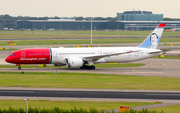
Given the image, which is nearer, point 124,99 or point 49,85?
point 124,99

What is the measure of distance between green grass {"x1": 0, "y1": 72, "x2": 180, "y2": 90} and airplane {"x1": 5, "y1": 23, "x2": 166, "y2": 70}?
8572 mm

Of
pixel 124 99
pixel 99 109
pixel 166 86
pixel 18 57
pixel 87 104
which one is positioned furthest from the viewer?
pixel 18 57

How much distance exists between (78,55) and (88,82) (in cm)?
1674

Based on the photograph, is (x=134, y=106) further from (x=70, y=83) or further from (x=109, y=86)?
(x=70, y=83)

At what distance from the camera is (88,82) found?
4209 cm

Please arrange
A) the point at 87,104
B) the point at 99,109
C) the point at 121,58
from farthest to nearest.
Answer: the point at 121,58 → the point at 87,104 → the point at 99,109

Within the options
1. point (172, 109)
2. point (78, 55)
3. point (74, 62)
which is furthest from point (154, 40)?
point (172, 109)

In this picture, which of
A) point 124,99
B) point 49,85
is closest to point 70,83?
point 49,85

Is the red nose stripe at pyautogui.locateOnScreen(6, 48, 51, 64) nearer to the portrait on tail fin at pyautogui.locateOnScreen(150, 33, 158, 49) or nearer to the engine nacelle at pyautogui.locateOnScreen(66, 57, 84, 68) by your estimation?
the engine nacelle at pyautogui.locateOnScreen(66, 57, 84, 68)

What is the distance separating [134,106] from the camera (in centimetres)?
2759

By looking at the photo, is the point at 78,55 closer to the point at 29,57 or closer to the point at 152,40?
the point at 29,57

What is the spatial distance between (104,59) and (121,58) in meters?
3.64

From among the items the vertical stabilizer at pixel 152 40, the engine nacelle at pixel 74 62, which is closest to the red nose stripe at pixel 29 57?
the engine nacelle at pixel 74 62

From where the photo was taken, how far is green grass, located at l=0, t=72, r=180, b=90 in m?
38.9
